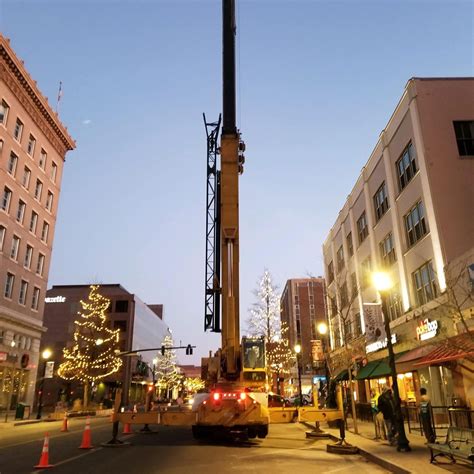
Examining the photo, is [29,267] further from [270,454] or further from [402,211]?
[270,454]

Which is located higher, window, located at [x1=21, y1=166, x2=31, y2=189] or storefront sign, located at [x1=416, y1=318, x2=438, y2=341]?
window, located at [x1=21, y1=166, x2=31, y2=189]

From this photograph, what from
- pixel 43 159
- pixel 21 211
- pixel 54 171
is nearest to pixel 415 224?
pixel 21 211

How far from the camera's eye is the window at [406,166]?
1011 inches

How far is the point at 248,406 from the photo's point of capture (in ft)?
48.6

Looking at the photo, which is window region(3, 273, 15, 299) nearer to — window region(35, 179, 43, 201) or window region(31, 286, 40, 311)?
window region(31, 286, 40, 311)

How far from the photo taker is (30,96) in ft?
153

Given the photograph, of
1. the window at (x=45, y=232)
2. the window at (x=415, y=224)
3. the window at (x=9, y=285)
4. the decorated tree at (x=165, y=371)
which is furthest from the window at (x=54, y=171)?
the decorated tree at (x=165, y=371)

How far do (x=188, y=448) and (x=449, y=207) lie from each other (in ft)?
53.4

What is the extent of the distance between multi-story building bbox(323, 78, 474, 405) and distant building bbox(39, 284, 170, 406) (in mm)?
64356

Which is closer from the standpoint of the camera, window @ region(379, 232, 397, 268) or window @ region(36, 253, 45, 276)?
window @ region(379, 232, 397, 268)

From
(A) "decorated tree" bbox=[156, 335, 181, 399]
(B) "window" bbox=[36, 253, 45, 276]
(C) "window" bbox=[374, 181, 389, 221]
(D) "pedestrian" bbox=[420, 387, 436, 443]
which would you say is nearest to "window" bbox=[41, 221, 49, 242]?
(B) "window" bbox=[36, 253, 45, 276]

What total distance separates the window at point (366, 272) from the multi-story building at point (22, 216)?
93.9ft

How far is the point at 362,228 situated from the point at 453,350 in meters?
19.3

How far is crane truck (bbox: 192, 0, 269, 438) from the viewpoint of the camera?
14.8m
